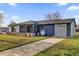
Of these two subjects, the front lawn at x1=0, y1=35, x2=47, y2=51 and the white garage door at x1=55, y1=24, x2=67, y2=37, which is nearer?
the front lawn at x1=0, y1=35, x2=47, y2=51

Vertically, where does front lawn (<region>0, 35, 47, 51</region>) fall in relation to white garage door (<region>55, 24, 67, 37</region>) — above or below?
below

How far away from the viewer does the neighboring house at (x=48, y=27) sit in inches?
187

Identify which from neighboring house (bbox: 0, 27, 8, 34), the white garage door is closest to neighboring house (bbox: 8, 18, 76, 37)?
the white garage door

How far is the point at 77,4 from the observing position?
4562mm

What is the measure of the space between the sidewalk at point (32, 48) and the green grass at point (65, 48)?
12 centimetres

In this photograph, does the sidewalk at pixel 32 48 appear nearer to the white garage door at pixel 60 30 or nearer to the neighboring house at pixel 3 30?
Answer: the white garage door at pixel 60 30

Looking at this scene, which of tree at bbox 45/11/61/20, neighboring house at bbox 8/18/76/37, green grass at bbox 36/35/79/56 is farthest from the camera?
neighboring house at bbox 8/18/76/37

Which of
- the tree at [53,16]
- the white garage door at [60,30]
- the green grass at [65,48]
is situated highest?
the tree at [53,16]

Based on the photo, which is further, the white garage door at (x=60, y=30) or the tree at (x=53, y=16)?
the white garage door at (x=60, y=30)

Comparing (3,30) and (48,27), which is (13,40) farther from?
(48,27)

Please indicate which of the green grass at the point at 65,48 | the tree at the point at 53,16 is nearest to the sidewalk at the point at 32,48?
the green grass at the point at 65,48

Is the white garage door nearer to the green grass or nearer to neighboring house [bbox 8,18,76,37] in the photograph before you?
neighboring house [bbox 8,18,76,37]

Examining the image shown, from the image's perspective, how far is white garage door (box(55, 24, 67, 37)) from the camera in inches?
189

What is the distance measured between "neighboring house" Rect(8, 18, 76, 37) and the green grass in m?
0.18
